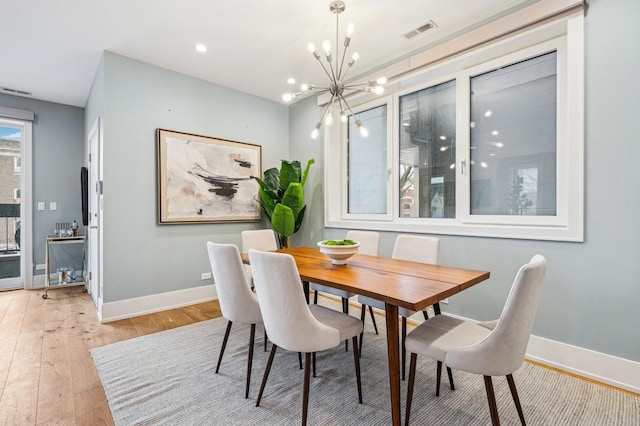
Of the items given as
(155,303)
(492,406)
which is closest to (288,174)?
(155,303)

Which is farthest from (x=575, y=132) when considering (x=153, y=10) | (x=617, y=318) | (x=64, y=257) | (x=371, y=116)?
(x=64, y=257)

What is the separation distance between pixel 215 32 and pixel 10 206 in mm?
4087

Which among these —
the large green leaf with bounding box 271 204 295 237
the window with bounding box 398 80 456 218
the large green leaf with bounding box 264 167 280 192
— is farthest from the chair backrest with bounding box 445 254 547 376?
the large green leaf with bounding box 264 167 280 192

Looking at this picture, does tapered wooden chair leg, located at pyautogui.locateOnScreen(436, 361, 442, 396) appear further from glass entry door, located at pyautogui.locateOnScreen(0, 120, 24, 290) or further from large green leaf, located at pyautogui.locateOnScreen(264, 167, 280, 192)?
glass entry door, located at pyautogui.locateOnScreen(0, 120, 24, 290)

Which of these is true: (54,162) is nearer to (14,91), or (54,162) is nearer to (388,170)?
(14,91)

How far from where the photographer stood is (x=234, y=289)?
188cm

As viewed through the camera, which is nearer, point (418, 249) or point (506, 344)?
point (506, 344)

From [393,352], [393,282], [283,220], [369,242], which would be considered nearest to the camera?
[393,352]

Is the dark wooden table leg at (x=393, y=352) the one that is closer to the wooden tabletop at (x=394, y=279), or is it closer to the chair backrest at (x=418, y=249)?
the wooden tabletop at (x=394, y=279)

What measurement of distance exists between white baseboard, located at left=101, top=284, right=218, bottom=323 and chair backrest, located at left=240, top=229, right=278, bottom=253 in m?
1.24

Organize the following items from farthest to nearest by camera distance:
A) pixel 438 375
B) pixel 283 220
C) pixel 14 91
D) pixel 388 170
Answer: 1. pixel 14 91
2. pixel 283 220
3. pixel 388 170
4. pixel 438 375

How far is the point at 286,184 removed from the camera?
395 centimetres

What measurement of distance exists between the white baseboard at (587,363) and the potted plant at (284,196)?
2.68 meters

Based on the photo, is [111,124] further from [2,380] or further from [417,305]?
[417,305]
